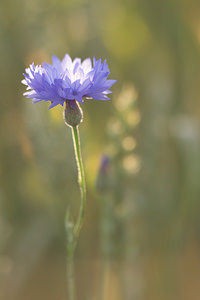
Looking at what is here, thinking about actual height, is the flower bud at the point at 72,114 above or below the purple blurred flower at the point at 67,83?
below

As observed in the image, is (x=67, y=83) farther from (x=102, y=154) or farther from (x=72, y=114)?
(x=102, y=154)

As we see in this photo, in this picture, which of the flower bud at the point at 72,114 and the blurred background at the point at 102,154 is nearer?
the flower bud at the point at 72,114

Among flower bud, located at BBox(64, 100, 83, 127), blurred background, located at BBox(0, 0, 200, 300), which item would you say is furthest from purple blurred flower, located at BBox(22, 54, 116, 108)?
blurred background, located at BBox(0, 0, 200, 300)

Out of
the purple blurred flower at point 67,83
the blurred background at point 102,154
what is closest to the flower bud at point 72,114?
the purple blurred flower at point 67,83

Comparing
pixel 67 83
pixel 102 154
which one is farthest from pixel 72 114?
pixel 102 154

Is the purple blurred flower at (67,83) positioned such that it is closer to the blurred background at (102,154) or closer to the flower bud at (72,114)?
the flower bud at (72,114)

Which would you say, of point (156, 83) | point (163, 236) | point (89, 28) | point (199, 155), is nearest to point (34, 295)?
point (163, 236)
